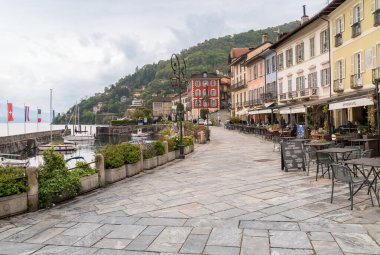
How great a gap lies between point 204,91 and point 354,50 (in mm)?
61677

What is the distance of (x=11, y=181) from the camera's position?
7082mm

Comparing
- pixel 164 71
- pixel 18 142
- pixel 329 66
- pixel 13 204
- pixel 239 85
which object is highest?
pixel 164 71

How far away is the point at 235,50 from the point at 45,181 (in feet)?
179

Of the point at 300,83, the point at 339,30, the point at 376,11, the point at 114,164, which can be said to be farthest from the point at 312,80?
the point at 114,164

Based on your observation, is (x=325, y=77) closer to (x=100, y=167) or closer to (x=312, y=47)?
(x=312, y=47)

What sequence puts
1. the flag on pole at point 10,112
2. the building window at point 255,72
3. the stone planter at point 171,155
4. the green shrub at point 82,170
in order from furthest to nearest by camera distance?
1. the building window at point 255,72
2. the flag on pole at point 10,112
3. the stone planter at point 171,155
4. the green shrub at point 82,170

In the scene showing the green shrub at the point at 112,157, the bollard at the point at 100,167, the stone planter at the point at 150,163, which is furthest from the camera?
the stone planter at the point at 150,163

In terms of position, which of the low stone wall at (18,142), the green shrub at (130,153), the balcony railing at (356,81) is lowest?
the low stone wall at (18,142)

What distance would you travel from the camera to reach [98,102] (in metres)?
174

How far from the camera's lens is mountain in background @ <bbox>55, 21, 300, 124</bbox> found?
291 ft

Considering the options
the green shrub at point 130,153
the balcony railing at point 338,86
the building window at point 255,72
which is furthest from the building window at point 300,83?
the green shrub at point 130,153

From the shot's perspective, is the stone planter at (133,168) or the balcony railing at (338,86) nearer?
the stone planter at (133,168)

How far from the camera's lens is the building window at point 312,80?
26.5 m

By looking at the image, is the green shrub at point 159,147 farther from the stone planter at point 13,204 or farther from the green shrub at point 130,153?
the stone planter at point 13,204
